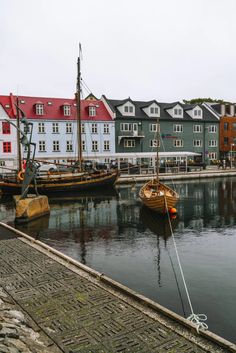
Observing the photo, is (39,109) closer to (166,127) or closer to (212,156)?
(166,127)

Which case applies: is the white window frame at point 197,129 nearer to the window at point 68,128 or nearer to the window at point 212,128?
the window at point 212,128

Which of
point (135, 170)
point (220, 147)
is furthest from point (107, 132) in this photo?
point (220, 147)

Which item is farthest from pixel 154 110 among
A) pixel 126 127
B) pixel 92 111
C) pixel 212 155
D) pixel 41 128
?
pixel 41 128

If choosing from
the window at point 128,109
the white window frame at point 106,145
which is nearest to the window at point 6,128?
the white window frame at point 106,145

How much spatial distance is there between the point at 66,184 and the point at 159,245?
22613 mm

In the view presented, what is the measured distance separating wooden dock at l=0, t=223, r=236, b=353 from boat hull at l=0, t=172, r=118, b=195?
25.8m

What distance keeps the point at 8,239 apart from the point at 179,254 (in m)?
8.07

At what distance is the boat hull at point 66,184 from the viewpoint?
36.7m

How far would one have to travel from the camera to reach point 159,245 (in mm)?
17078

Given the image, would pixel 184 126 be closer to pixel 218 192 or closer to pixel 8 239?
pixel 218 192

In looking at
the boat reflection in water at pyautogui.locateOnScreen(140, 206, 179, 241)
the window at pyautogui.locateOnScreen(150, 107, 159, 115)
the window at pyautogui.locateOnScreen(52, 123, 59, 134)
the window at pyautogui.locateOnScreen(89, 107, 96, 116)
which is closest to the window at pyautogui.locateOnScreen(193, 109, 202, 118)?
the window at pyautogui.locateOnScreen(150, 107, 159, 115)

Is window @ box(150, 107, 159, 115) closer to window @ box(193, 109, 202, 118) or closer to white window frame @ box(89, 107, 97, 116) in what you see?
window @ box(193, 109, 202, 118)

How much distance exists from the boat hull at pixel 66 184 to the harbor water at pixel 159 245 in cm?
452

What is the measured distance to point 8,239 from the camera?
15.5 m
